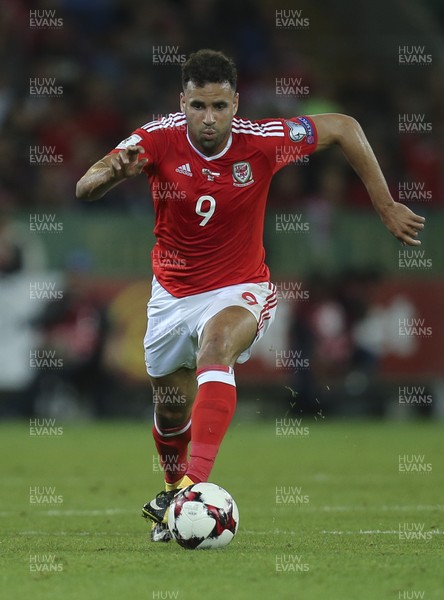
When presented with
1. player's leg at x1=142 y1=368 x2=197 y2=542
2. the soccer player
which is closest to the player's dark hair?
the soccer player

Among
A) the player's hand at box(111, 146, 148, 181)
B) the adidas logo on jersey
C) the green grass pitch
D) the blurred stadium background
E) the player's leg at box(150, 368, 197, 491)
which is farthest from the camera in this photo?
the blurred stadium background

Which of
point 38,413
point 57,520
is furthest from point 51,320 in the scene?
point 57,520

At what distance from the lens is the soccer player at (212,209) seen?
6.51 m

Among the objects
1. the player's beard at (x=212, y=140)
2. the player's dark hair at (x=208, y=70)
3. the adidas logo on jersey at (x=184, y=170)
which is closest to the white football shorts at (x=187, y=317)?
the adidas logo on jersey at (x=184, y=170)

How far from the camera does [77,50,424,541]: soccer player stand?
6.51 m

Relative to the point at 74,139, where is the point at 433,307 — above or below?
below

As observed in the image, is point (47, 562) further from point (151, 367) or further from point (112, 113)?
point (112, 113)

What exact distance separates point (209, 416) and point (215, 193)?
1.28 meters

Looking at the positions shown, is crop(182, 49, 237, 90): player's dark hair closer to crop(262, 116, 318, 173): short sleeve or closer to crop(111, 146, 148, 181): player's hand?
crop(262, 116, 318, 173): short sleeve

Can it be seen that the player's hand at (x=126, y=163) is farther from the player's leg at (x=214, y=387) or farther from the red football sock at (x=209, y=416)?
the red football sock at (x=209, y=416)

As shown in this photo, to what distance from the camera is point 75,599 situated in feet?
14.7

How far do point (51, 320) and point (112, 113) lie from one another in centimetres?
343

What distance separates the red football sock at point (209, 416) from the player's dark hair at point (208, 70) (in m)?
1.50

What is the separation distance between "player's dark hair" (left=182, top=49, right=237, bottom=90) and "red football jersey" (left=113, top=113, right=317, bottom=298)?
0.33 metres
